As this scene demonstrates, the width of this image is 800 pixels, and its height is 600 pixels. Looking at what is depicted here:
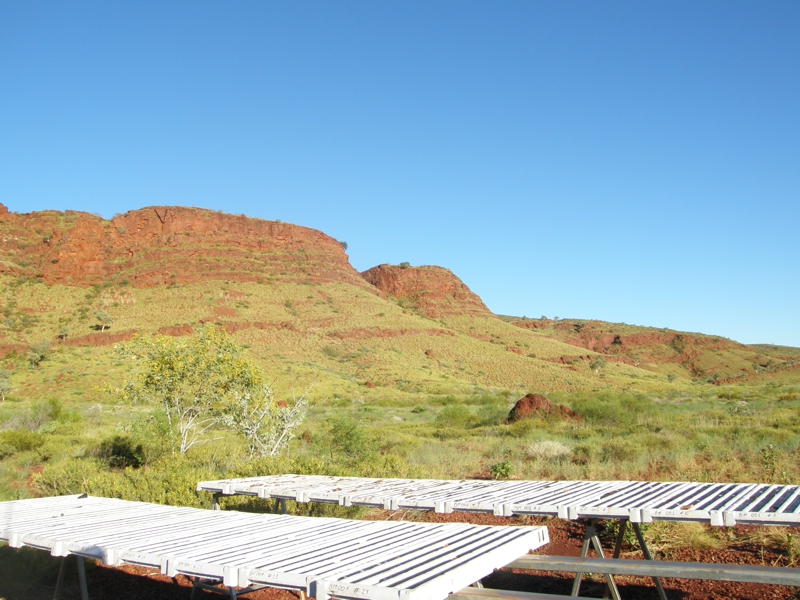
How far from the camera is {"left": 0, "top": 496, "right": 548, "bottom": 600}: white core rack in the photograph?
9.23ft

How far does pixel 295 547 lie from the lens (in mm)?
3619

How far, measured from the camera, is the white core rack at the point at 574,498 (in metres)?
4.25

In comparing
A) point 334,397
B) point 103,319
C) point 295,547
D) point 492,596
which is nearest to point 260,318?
point 103,319

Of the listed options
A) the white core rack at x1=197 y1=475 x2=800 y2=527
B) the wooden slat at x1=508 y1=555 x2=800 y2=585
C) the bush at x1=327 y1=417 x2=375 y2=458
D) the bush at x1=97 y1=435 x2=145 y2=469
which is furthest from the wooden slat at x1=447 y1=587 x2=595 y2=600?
the bush at x1=97 y1=435 x2=145 y2=469

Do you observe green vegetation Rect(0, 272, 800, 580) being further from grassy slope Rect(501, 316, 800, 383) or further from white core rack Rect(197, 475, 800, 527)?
white core rack Rect(197, 475, 800, 527)

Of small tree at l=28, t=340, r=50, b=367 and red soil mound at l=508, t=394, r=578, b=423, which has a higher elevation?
small tree at l=28, t=340, r=50, b=367

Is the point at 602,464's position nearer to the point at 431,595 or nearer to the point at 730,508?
the point at 730,508

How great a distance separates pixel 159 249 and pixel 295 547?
77.8 metres

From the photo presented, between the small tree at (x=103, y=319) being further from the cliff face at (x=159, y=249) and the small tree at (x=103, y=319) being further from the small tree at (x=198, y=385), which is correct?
the small tree at (x=198, y=385)

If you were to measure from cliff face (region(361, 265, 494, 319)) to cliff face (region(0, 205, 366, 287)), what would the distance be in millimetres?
14934

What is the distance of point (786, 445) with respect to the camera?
11.7 metres

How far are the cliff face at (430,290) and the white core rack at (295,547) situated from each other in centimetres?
9025

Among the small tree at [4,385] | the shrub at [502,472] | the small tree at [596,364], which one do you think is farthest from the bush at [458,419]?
the small tree at [596,364]

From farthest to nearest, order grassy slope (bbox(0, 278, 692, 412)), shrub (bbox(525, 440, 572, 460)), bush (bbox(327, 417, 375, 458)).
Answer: grassy slope (bbox(0, 278, 692, 412)), bush (bbox(327, 417, 375, 458)), shrub (bbox(525, 440, 572, 460))
